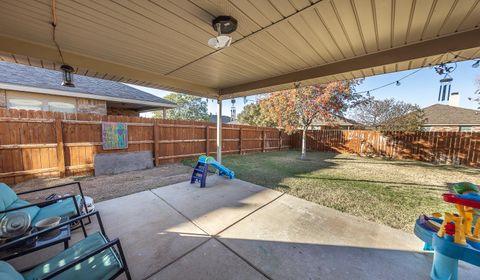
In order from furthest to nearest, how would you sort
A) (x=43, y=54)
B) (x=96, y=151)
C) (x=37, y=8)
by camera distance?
(x=96, y=151), (x=43, y=54), (x=37, y=8)

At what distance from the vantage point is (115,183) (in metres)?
4.77

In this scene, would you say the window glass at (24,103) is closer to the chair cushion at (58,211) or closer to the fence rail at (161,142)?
the fence rail at (161,142)

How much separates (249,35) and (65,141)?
6178 millimetres

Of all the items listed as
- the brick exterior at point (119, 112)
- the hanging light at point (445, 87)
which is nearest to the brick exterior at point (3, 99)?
the brick exterior at point (119, 112)

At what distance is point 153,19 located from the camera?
1.98 meters

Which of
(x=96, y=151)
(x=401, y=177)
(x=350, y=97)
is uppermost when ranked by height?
(x=350, y=97)

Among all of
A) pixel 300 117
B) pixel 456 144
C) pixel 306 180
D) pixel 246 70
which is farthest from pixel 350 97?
pixel 246 70

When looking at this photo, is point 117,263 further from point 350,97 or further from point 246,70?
point 350,97

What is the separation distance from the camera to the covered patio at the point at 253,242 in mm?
1900

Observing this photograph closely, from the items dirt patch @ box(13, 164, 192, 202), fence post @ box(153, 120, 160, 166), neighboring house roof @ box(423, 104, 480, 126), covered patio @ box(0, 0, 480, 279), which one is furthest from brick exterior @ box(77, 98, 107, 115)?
neighboring house roof @ box(423, 104, 480, 126)

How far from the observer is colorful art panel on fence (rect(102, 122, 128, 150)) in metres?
5.84

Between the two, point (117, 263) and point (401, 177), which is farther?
point (401, 177)

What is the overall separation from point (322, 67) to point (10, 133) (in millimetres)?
7546

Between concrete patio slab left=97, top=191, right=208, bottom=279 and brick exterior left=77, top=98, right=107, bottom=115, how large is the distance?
18.8 ft
